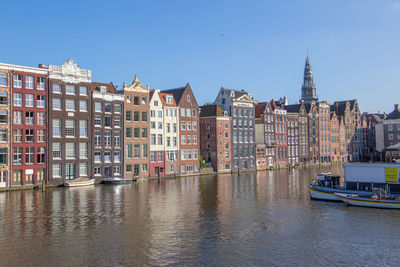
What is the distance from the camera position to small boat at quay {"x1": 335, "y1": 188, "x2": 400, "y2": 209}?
46188 millimetres

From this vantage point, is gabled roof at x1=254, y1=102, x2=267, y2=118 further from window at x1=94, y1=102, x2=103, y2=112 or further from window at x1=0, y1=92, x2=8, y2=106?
window at x1=0, y1=92, x2=8, y2=106

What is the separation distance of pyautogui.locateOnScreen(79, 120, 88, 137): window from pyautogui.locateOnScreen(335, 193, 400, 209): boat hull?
45.5 m

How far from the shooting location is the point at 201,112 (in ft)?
363

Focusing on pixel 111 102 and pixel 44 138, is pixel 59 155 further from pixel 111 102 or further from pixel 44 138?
pixel 111 102

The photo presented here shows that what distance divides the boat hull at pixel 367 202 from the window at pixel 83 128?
45453 millimetres

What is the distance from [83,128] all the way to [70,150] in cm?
465

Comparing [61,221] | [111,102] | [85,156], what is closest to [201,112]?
[111,102]

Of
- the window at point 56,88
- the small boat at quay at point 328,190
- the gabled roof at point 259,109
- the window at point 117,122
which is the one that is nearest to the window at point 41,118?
the window at point 56,88

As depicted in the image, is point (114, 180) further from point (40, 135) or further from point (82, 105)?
point (40, 135)

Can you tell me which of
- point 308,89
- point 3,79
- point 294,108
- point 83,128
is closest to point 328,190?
point 83,128

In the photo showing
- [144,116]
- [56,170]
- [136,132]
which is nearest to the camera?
[56,170]

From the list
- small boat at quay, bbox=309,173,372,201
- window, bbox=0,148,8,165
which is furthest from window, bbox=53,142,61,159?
small boat at quay, bbox=309,173,372,201

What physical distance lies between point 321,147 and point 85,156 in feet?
311

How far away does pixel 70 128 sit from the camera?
74.9 m
